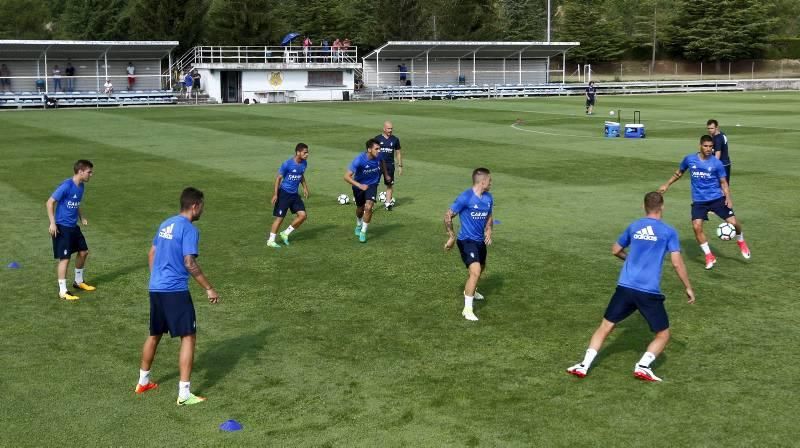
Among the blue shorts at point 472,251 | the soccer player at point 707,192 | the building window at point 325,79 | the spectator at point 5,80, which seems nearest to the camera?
the blue shorts at point 472,251

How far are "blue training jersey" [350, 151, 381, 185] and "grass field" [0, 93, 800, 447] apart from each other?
118cm

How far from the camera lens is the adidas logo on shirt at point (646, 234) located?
952 centimetres

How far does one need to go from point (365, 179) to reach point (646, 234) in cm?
848

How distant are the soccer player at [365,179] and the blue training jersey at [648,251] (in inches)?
313

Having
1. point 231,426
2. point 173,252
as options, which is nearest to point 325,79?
point 173,252

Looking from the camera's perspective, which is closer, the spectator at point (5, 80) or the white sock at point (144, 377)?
the white sock at point (144, 377)

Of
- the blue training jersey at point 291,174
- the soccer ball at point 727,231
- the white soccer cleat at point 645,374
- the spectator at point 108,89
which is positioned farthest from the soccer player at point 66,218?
the spectator at point 108,89

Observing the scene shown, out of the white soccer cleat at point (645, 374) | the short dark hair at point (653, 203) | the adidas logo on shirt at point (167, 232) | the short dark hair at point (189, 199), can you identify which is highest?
the short dark hair at point (189, 199)

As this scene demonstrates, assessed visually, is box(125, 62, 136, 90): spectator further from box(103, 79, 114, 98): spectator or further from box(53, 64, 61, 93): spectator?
box(53, 64, 61, 93): spectator

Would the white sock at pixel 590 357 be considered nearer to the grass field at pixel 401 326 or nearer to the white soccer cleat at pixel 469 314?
the grass field at pixel 401 326

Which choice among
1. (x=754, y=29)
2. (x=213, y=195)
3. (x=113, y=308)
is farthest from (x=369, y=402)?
(x=754, y=29)

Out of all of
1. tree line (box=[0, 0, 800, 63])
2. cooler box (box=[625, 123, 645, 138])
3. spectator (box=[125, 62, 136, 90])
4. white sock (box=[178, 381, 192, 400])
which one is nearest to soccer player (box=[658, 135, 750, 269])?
white sock (box=[178, 381, 192, 400])

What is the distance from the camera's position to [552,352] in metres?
10.7

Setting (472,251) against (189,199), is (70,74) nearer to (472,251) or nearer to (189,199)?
(472,251)
